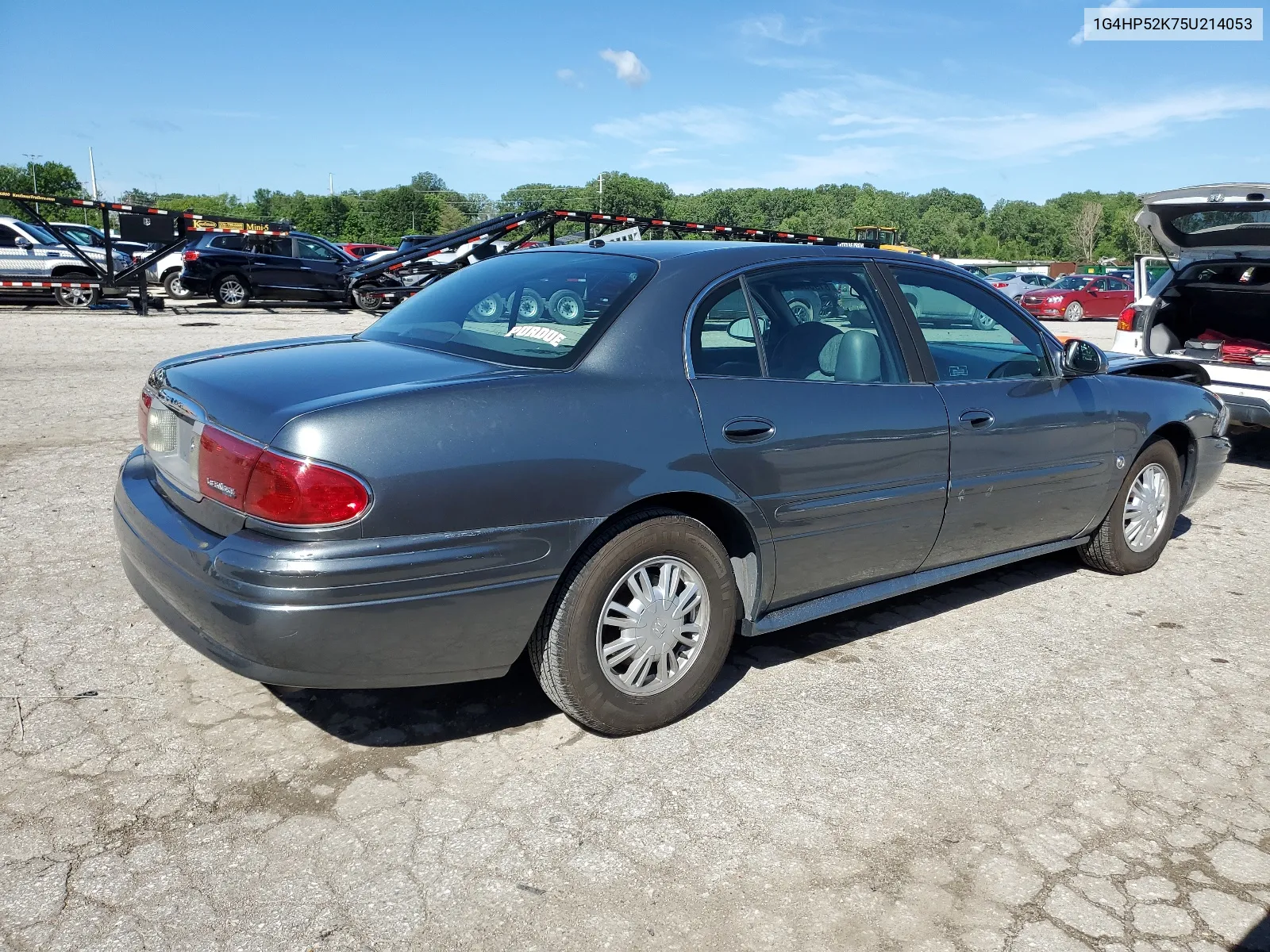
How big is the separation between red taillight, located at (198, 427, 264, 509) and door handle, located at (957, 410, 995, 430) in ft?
8.55

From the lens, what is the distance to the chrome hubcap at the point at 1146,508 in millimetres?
5016

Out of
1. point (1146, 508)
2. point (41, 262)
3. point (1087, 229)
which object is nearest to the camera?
point (1146, 508)

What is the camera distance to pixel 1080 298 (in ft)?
94.7

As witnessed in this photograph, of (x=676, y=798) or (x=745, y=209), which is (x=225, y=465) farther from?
(x=745, y=209)

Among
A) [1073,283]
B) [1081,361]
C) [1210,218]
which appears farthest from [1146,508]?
[1073,283]

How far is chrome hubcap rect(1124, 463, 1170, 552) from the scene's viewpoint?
5.02 meters

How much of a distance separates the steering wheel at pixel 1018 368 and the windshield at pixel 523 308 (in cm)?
169

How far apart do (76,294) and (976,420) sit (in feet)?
61.7

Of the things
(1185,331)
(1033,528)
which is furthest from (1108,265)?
(1033,528)

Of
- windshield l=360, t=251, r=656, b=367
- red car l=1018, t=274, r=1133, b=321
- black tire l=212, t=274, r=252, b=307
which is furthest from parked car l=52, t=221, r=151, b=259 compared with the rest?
red car l=1018, t=274, r=1133, b=321

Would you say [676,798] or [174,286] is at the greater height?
[174,286]

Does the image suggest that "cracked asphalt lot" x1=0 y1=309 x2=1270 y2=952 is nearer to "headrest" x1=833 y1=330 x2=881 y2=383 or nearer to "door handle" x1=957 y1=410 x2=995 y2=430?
"door handle" x1=957 y1=410 x2=995 y2=430

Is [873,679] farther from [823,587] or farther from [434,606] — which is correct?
[434,606]

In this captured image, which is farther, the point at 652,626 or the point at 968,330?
the point at 968,330
